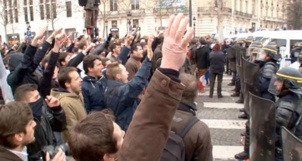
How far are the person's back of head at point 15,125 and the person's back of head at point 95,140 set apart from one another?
2.68ft

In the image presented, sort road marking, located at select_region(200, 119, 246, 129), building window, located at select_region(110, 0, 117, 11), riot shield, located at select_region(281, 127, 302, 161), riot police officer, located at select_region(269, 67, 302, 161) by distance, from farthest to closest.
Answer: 1. building window, located at select_region(110, 0, 117, 11)
2. road marking, located at select_region(200, 119, 246, 129)
3. riot police officer, located at select_region(269, 67, 302, 161)
4. riot shield, located at select_region(281, 127, 302, 161)

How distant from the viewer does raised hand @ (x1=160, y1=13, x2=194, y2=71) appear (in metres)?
1.48

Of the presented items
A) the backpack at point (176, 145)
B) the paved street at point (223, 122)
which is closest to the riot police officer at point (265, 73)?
the paved street at point (223, 122)

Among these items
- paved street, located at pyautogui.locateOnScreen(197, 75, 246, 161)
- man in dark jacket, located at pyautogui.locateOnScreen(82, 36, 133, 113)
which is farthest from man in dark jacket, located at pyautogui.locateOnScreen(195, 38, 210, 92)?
man in dark jacket, located at pyautogui.locateOnScreen(82, 36, 133, 113)

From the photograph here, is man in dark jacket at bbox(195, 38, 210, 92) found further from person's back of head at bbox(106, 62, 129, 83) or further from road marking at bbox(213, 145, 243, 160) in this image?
person's back of head at bbox(106, 62, 129, 83)

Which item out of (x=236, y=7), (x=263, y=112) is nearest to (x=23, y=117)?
(x=263, y=112)

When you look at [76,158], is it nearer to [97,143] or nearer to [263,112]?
[97,143]

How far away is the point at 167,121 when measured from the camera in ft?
5.06

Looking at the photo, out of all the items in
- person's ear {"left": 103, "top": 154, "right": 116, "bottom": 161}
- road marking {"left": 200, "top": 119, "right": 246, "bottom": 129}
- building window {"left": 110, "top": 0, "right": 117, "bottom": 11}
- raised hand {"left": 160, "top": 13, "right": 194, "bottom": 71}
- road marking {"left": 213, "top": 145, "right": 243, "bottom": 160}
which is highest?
building window {"left": 110, "top": 0, "right": 117, "bottom": 11}

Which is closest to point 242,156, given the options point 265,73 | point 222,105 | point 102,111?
point 265,73

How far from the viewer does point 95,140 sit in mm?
1829

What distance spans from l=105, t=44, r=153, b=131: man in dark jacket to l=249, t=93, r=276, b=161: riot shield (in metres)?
1.19

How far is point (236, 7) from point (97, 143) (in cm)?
6485

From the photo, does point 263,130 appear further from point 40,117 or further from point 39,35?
point 39,35
